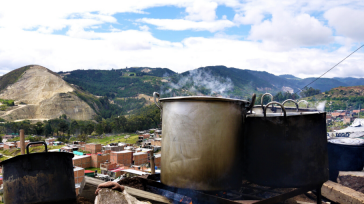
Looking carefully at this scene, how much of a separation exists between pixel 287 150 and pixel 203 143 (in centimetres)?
91

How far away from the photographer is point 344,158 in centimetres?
416

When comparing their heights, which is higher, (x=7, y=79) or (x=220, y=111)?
(x=7, y=79)

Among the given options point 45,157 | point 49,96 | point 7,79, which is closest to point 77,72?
point 7,79

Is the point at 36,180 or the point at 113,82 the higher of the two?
the point at 113,82

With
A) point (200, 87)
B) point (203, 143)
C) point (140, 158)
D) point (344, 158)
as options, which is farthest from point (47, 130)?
point (203, 143)

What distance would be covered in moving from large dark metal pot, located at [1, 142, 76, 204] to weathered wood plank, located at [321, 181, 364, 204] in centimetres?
346

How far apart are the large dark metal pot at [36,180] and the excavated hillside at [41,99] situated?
93.9m

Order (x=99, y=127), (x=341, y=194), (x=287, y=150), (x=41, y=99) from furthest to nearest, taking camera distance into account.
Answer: (x=41, y=99) → (x=99, y=127) → (x=341, y=194) → (x=287, y=150)

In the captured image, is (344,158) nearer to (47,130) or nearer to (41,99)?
(47,130)

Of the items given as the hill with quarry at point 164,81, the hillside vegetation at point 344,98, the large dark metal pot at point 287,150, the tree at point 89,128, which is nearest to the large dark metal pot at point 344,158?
the large dark metal pot at point 287,150

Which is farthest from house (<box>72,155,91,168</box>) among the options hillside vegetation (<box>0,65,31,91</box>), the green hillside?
hillside vegetation (<box>0,65,31,91</box>)

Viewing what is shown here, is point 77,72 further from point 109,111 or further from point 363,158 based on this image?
point 363,158

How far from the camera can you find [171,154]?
2.64m

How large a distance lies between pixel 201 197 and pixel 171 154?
536 mm
